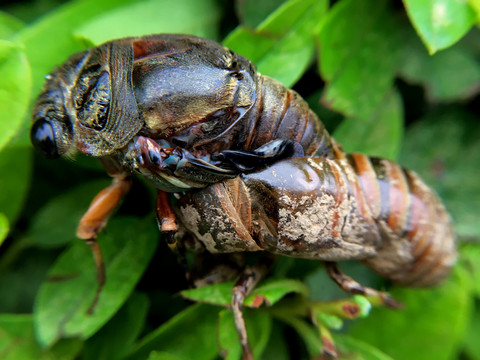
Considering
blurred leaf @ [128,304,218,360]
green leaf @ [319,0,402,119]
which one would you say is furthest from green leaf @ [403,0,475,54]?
blurred leaf @ [128,304,218,360]

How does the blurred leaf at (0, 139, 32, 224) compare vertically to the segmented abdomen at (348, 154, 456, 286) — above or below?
above

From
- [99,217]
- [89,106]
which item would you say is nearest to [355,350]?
[99,217]

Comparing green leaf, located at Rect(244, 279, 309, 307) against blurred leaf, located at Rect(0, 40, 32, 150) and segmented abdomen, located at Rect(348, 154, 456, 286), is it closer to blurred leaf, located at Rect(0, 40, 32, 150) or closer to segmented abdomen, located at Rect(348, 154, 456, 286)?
segmented abdomen, located at Rect(348, 154, 456, 286)

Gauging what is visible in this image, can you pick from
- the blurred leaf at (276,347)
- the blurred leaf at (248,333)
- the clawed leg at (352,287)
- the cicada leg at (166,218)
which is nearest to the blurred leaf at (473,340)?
the clawed leg at (352,287)

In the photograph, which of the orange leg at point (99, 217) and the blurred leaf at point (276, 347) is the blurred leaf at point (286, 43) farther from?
the blurred leaf at point (276, 347)

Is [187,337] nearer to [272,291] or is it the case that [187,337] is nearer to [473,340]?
[272,291]

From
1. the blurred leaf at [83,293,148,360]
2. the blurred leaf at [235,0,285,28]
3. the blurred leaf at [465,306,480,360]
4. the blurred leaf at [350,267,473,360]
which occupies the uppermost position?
the blurred leaf at [235,0,285,28]
